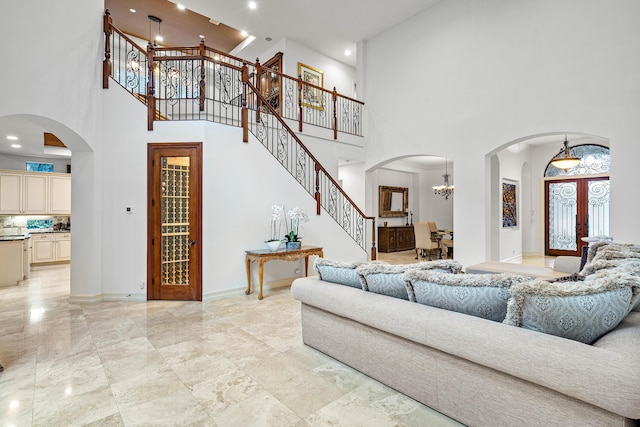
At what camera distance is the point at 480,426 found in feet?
5.75

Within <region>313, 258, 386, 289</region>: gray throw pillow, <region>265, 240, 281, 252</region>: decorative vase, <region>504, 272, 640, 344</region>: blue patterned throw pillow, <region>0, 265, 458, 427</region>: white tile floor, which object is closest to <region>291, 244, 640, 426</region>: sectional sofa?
<region>504, 272, 640, 344</region>: blue patterned throw pillow

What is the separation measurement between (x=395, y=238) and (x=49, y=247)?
9.55 metres

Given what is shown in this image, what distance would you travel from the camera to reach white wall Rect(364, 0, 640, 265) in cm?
461

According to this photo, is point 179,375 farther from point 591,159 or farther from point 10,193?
point 591,159

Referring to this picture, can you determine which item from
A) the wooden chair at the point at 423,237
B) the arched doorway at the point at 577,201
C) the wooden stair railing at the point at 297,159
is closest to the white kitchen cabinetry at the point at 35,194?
the wooden stair railing at the point at 297,159

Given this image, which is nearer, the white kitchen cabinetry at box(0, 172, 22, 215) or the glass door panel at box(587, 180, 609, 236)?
the white kitchen cabinetry at box(0, 172, 22, 215)

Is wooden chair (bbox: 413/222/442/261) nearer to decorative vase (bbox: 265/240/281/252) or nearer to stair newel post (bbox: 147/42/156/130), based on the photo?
decorative vase (bbox: 265/240/281/252)

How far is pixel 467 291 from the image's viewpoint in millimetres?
1899

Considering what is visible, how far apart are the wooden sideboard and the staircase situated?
302cm

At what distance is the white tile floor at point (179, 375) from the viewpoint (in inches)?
77.7

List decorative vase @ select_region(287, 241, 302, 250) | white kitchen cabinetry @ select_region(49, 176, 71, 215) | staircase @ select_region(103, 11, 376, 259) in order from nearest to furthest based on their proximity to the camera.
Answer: staircase @ select_region(103, 11, 376, 259), decorative vase @ select_region(287, 241, 302, 250), white kitchen cabinetry @ select_region(49, 176, 71, 215)

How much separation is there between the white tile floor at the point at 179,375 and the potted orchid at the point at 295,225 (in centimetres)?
127

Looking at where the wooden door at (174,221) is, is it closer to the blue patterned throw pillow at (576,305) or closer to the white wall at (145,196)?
the white wall at (145,196)

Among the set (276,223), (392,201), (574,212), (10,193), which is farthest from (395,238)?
(10,193)
